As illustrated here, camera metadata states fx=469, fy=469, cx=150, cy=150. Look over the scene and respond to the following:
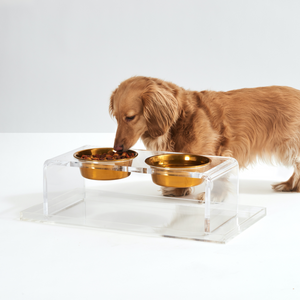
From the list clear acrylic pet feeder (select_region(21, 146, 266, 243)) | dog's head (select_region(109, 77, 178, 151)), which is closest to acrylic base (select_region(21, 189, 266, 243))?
clear acrylic pet feeder (select_region(21, 146, 266, 243))

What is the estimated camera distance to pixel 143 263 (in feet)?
6.53

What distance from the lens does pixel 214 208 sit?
2.56 meters

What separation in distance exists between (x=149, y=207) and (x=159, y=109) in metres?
0.56

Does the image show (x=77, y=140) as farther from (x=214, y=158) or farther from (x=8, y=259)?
(x=8, y=259)

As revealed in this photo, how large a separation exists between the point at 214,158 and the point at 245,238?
52 cm

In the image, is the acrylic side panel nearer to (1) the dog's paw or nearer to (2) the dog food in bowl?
(2) the dog food in bowl

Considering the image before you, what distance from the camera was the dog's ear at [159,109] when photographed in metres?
2.69

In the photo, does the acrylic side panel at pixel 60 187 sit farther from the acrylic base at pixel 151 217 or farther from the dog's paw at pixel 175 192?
the dog's paw at pixel 175 192

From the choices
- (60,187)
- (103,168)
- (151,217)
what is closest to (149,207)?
(151,217)

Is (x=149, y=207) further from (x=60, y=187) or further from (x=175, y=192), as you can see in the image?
(x=60, y=187)

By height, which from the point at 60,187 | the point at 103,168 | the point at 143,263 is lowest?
the point at 143,263

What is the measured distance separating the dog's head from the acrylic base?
35 cm

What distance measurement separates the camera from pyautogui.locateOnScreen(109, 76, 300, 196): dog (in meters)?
2.71

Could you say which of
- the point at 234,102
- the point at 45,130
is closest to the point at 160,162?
the point at 234,102
